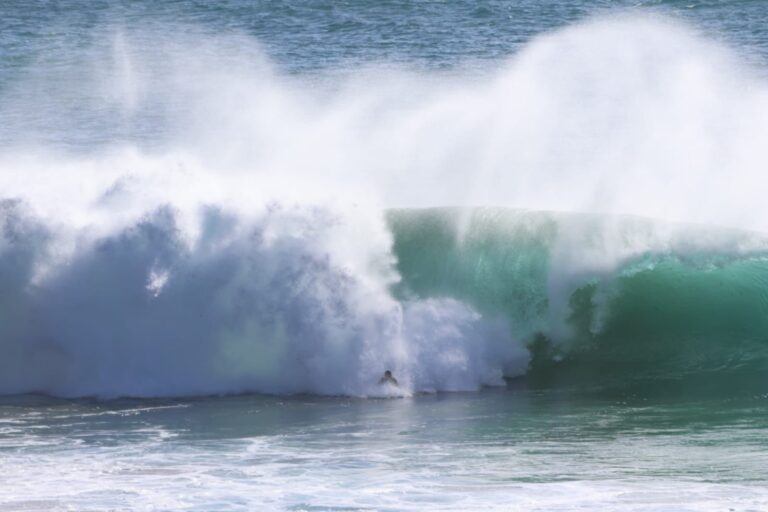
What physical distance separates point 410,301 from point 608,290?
2020 millimetres

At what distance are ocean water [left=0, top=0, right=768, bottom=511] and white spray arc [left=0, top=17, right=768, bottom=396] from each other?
1.3 inches

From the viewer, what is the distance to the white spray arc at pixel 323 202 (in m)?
13.4

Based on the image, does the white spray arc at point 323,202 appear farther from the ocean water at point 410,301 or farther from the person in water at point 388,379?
the person in water at point 388,379

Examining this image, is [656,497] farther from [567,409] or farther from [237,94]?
[237,94]

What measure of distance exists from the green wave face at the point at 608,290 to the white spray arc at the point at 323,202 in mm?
181

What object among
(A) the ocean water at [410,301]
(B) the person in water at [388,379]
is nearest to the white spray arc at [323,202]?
(A) the ocean water at [410,301]

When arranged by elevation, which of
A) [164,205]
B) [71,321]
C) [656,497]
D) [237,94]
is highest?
[237,94]

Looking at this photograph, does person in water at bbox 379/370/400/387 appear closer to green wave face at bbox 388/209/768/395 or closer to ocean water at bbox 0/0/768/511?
ocean water at bbox 0/0/768/511

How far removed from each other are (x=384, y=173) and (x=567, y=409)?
608cm

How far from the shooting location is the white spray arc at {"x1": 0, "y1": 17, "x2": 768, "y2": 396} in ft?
43.9

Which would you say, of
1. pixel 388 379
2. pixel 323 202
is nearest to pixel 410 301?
pixel 388 379

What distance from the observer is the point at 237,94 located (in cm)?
2383

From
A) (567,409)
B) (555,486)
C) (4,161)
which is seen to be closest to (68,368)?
(567,409)

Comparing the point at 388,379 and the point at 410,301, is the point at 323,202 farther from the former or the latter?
the point at 388,379
